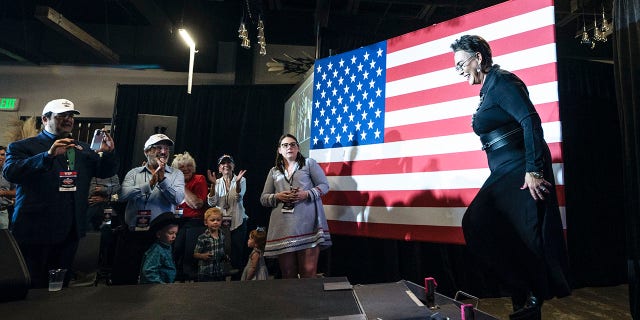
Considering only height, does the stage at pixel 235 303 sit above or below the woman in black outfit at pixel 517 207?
below

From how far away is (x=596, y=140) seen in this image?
3846 millimetres

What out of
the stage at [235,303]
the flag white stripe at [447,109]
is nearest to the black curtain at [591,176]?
the flag white stripe at [447,109]

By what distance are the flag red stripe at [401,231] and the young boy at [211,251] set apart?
1.01m

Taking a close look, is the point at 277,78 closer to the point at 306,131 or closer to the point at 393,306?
the point at 306,131

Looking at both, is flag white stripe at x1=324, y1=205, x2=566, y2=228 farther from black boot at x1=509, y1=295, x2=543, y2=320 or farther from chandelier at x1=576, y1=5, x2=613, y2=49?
chandelier at x1=576, y1=5, x2=613, y2=49

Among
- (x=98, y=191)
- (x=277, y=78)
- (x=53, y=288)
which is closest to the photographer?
(x=53, y=288)

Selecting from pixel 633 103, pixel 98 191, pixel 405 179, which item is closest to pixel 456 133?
pixel 405 179

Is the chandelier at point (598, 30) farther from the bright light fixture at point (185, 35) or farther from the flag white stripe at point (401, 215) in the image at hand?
the bright light fixture at point (185, 35)

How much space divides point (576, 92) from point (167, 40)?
254 inches

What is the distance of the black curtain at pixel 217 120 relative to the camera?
615cm

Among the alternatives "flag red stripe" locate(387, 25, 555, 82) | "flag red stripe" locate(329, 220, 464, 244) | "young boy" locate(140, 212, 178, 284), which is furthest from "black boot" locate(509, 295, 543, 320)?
"young boy" locate(140, 212, 178, 284)

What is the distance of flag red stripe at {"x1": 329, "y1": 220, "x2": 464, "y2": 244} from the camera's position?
2.29m

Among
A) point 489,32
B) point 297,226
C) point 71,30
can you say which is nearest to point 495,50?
point 489,32

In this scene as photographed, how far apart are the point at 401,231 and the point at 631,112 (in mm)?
1652
